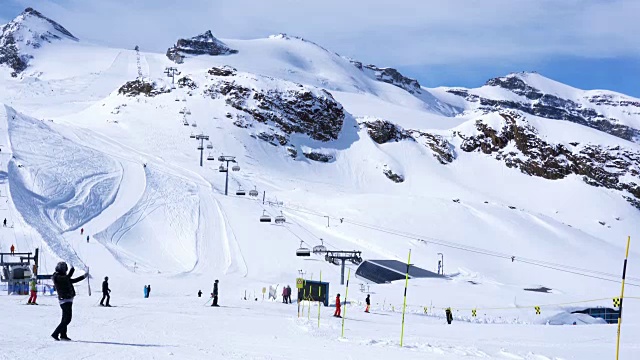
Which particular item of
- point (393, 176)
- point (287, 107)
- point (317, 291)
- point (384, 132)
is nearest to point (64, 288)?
point (317, 291)

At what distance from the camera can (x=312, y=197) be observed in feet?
230

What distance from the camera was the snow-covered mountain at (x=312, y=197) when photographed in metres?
38.6

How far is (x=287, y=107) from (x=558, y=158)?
4847cm

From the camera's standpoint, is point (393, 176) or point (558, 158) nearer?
point (393, 176)

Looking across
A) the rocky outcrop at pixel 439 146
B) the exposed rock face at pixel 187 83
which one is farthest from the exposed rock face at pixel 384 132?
the exposed rock face at pixel 187 83

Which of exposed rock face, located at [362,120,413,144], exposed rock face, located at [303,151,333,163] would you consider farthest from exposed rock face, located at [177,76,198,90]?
exposed rock face, located at [362,120,413,144]

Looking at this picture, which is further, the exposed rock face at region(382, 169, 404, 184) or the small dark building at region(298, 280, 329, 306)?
the exposed rock face at region(382, 169, 404, 184)

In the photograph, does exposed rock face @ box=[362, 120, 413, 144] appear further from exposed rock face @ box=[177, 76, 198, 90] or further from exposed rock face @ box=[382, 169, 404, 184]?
exposed rock face @ box=[177, 76, 198, 90]

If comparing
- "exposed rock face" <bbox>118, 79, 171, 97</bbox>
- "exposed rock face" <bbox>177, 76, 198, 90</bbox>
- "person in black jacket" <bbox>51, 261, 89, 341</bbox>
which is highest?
"exposed rock face" <bbox>177, 76, 198, 90</bbox>

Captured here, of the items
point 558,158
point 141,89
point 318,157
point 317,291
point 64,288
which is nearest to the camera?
point 64,288

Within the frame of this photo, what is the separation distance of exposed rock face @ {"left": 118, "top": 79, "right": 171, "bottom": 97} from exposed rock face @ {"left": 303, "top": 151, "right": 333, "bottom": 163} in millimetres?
29568

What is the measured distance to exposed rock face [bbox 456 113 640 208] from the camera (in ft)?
356

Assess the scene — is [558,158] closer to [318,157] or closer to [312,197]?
[318,157]

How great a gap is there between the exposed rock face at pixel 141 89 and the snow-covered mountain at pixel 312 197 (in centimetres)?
34
